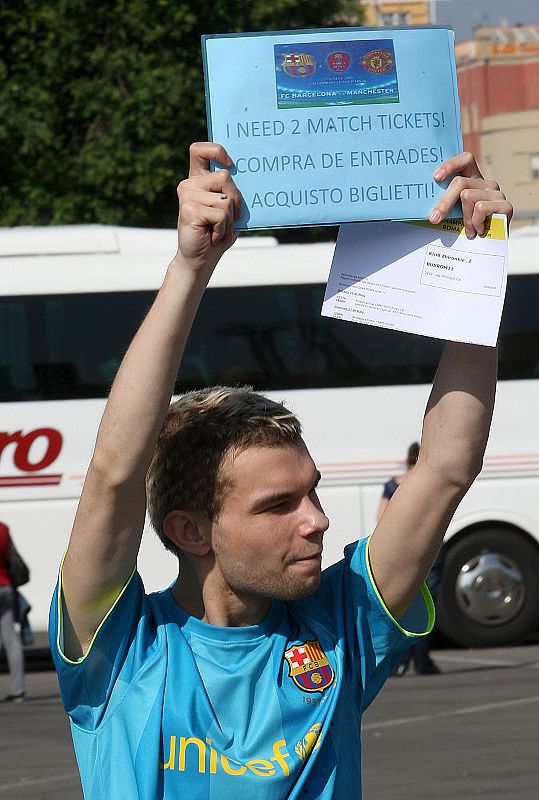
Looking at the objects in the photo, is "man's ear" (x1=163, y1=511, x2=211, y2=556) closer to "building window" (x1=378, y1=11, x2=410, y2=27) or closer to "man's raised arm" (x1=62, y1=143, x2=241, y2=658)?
"man's raised arm" (x1=62, y1=143, x2=241, y2=658)

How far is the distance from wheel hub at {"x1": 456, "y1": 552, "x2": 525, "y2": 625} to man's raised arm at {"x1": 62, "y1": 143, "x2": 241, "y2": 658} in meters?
11.6

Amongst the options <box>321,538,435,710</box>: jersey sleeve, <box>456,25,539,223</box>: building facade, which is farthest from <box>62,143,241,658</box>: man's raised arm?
<box>456,25,539,223</box>: building facade

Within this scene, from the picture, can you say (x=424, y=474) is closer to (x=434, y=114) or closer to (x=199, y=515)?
(x=199, y=515)

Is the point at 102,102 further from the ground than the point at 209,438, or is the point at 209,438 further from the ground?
the point at 209,438

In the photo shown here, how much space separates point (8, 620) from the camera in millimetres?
11438

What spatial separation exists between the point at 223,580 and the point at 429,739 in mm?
7023

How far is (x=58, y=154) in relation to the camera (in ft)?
77.8

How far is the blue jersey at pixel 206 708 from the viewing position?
7.69ft

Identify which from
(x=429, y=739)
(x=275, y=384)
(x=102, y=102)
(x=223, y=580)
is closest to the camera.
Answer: (x=223, y=580)

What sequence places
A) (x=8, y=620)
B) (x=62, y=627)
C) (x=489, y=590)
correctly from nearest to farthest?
(x=62, y=627)
(x=8, y=620)
(x=489, y=590)

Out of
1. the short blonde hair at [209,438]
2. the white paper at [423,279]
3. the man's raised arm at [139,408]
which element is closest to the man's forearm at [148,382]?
the man's raised arm at [139,408]

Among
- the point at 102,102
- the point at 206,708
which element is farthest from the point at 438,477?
the point at 102,102

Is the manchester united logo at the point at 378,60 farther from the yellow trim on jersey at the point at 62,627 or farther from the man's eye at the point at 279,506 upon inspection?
the yellow trim on jersey at the point at 62,627

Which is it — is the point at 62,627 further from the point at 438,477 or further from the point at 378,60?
the point at 378,60
